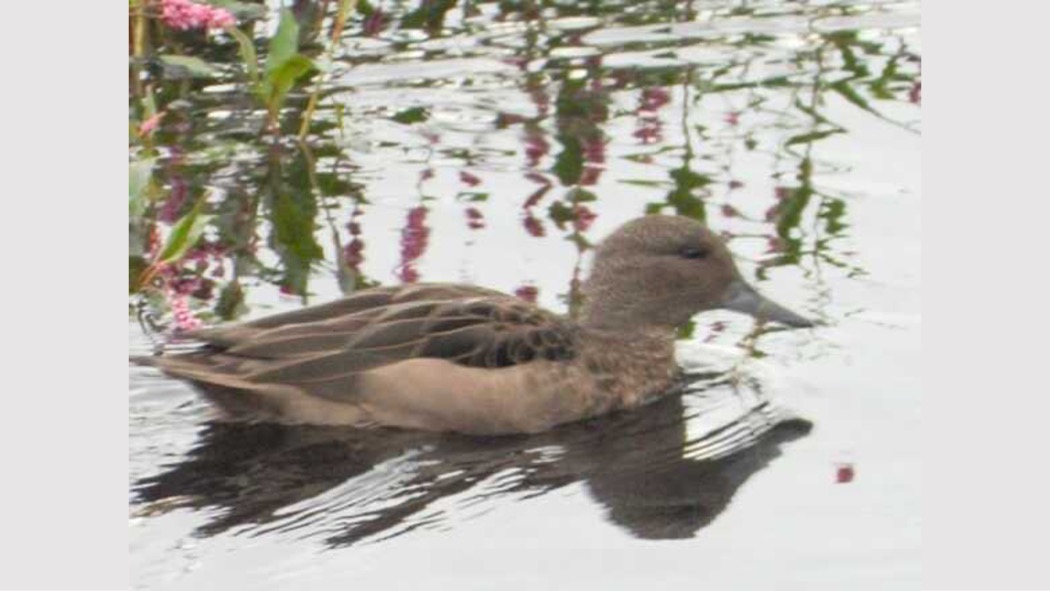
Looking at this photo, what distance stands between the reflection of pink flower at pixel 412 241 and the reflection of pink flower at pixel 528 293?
17.2 inches

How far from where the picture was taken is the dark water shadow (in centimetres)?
841

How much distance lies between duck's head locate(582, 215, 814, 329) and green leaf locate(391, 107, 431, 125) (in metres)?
2.63

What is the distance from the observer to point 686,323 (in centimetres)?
1042

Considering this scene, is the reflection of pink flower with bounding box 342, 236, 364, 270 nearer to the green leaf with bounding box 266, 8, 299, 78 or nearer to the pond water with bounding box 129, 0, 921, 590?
the pond water with bounding box 129, 0, 921, 590

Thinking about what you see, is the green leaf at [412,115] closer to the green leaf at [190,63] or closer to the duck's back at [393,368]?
the green leaf at [190,63]

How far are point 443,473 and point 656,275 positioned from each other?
157cm

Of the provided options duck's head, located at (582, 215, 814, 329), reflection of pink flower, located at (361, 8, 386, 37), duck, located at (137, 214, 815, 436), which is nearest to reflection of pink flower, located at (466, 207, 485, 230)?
duck's head, located at (582, 215, 814, 329)

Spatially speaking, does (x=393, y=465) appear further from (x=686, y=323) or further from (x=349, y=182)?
(x=349, y=182)

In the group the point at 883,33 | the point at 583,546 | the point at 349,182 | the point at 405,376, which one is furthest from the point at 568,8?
the point at 583,546

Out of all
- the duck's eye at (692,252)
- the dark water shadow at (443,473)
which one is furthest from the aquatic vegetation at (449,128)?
the dark water shadow at (443,473)

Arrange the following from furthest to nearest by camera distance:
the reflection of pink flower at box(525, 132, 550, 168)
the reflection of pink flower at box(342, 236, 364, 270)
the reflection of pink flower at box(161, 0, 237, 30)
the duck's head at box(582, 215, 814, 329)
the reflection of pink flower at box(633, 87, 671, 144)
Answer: the reflection of pink flower at box(633, 87, 671, 144) < the reflection of pink flower at box(525, 132, 550, 168) < the reflection of pink flower at box(342, 236, 364, 270) < the reflection of pink flower at box(161, 0, 237, 30) < the duck's head at box(582, 215, 814, 329)

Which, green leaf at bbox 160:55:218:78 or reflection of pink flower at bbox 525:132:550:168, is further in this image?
reflection of pink flower at bbox 525:132:550:168

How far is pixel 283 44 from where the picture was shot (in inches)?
442

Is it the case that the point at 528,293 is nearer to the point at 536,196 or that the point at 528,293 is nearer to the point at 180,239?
the point at 536,196
